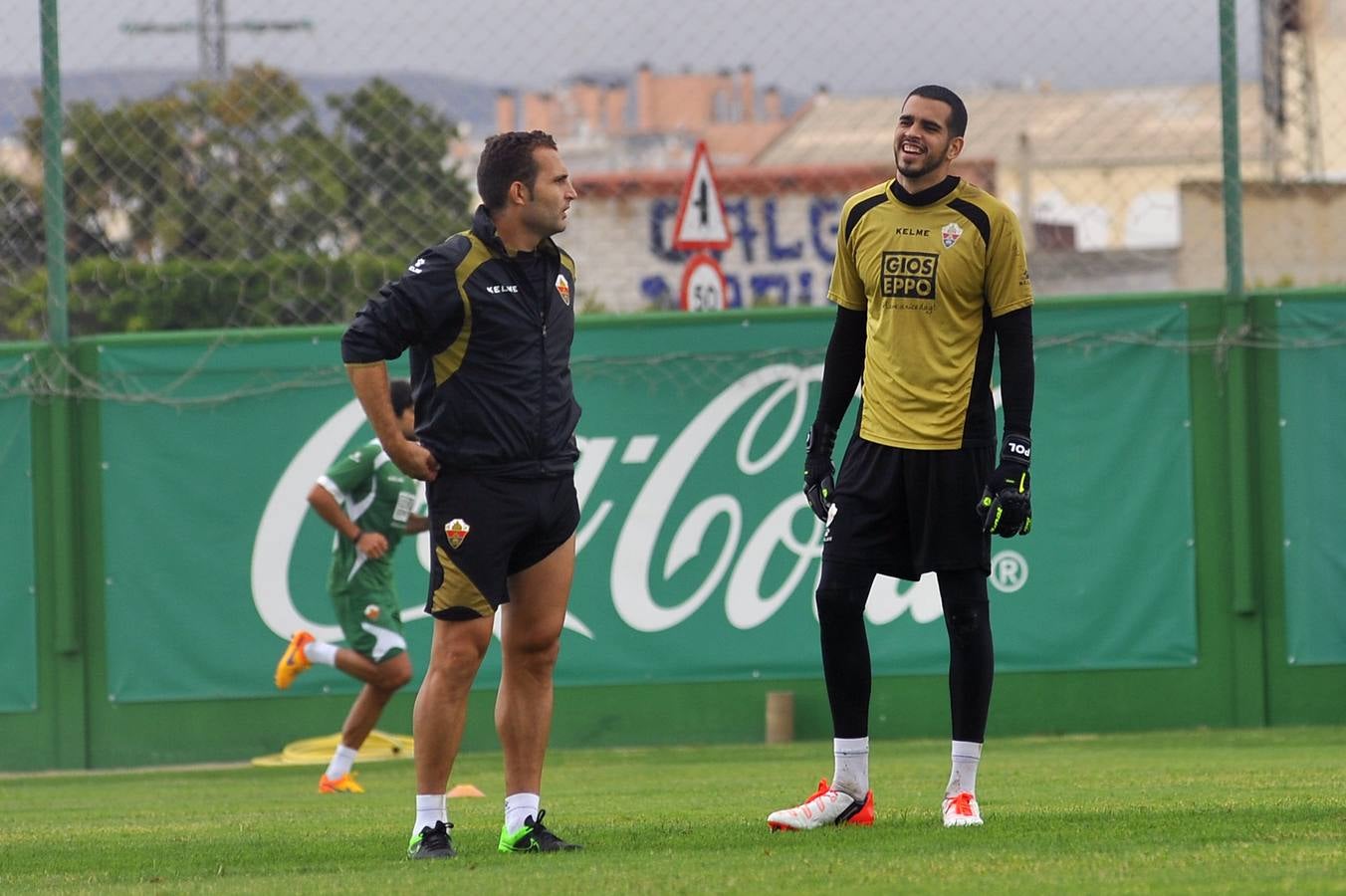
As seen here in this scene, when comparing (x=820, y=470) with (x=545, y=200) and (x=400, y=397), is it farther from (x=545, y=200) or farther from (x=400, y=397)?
(x=400, y=397)

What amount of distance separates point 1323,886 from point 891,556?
1886 mm

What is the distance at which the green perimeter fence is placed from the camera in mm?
11672

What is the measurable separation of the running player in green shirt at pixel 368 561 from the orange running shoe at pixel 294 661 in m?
0.25

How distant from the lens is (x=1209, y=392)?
38.5 ft

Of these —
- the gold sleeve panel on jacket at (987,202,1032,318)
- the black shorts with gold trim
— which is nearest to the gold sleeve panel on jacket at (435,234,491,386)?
the black shorts with gold trim

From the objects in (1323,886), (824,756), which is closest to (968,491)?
(1323,886)

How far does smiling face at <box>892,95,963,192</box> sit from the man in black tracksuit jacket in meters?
0.98

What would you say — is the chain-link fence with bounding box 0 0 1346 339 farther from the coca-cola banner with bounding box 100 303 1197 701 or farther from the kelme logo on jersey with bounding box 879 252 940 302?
the kelme logo on jersey with bounding box 879 252 940 302

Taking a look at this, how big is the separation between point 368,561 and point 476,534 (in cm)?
494

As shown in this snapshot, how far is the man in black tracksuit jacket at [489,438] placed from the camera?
18.7 ft

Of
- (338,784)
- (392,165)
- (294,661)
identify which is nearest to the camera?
(338,784)

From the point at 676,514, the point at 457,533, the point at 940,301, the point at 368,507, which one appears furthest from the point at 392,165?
the point at 457,533

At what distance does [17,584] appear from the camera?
39.2 feet

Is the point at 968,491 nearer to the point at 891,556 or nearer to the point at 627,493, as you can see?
the point at 891,556
